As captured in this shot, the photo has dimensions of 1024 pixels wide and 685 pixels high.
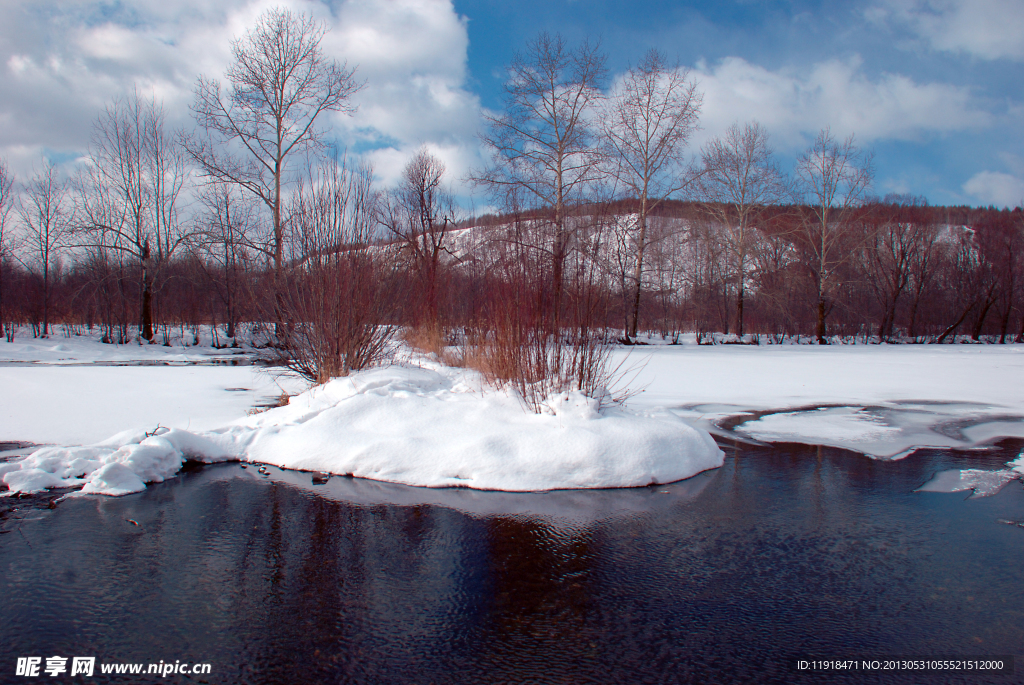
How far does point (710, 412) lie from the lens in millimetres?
8414

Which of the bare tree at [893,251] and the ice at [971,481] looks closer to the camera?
the ice at [971,481]

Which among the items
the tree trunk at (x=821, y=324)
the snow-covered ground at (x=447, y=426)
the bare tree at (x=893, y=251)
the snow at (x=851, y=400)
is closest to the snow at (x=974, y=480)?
the snow-covered ground at (x=447, y=426)

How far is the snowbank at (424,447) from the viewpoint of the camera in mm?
4871

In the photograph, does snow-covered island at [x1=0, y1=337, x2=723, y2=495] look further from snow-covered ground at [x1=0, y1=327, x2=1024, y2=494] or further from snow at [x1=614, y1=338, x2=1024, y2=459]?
snow at [x1=614, y1=338, x2=1024, y2=459]

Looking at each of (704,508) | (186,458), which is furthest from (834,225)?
(186,458)

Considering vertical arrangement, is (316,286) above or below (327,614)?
above

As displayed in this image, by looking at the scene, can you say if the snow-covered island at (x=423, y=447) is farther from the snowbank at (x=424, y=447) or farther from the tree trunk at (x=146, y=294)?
the tree trunk at (x=146, y=294)

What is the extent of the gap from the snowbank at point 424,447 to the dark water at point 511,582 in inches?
13.6

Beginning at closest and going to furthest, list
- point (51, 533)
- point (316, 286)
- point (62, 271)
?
point (51, 533) → point (316, 286) → point (62, 271)

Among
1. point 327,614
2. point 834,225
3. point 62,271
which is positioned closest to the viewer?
point 327,614

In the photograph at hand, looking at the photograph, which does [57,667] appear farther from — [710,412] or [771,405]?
[771,405]

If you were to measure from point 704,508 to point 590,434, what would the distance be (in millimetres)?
1378

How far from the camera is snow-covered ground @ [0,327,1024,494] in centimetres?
500

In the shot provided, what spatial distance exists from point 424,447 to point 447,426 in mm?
485
